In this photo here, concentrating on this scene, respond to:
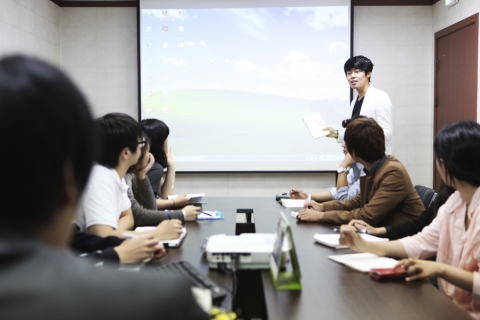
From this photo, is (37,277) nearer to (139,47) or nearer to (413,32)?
(139,47)

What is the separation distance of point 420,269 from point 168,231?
100cm

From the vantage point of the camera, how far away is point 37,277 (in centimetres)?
42

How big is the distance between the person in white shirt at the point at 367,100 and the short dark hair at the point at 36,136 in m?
3.56

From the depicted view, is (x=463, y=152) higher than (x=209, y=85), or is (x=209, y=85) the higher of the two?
(x=209, y=85)

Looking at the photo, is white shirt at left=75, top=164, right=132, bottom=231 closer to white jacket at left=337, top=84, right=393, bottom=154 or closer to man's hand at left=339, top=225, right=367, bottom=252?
man's hand at left=339, top=225, right=367, bottom=252

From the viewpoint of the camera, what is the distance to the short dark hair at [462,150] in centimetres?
171

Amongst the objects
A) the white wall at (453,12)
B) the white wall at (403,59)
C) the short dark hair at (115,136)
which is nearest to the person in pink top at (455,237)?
Result: the short dark hair at (115,136)

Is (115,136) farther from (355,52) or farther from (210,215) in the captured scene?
(355,52)

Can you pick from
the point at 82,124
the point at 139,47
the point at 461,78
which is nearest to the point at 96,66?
the point at 139,47

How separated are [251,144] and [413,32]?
7.36ft

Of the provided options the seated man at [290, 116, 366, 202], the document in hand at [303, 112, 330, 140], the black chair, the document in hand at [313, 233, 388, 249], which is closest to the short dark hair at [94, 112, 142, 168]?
the document in hand at [313, 233, 388, 249]

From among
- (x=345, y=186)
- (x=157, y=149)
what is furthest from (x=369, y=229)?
(x=157, y=149)

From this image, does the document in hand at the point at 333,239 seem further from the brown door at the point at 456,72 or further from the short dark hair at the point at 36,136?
the brown door at the point at 456,72

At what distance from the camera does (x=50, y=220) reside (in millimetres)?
483
